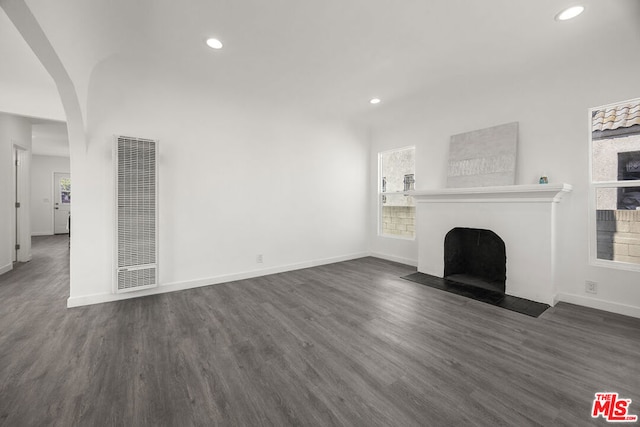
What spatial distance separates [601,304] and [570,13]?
111 inches

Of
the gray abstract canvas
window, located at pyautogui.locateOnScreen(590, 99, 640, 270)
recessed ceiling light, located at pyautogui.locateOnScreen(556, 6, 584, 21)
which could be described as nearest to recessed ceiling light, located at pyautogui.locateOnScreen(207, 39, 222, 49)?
recessed ceiling light, located at pyautogui.locateOnScreen(556, 6, 584, 21)

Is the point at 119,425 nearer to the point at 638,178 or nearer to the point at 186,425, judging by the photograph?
the point at 186,425

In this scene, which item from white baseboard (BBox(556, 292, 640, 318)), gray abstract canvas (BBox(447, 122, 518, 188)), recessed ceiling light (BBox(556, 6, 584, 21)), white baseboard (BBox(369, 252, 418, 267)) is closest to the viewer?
recessed ceiling light (BBox(556, 6, 584, 21))

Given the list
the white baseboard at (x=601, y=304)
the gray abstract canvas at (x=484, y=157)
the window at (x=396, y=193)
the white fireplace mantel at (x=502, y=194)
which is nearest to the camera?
the white baseboard at (x=601, y=304)

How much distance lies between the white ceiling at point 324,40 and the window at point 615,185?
0.65 metres

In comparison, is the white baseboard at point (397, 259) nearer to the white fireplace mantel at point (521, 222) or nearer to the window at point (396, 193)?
the window at point (396, 193)

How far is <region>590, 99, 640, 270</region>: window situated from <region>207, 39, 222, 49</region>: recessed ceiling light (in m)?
3.97

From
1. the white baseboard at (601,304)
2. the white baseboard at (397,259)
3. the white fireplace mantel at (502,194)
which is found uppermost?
the white fireplace mantel at (502,194)

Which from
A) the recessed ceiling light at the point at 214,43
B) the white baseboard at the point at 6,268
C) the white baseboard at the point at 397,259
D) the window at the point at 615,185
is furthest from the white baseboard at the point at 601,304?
the white baseboard at the point at 6,268

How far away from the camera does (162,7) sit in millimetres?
2004

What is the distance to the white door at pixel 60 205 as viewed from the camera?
8.76m

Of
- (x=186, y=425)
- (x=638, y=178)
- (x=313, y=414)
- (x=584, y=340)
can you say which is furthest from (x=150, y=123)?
(x=638, y=178)

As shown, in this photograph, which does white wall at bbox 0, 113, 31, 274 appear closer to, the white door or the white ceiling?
the white ceiling

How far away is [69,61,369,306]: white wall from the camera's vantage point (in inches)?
114
